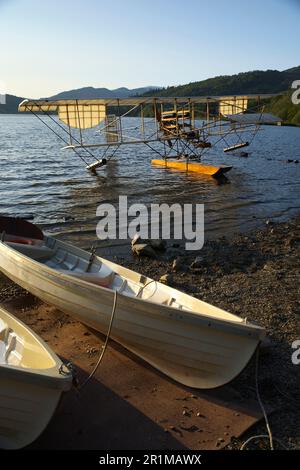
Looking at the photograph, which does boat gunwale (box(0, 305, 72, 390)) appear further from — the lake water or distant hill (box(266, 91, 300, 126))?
distant hill (box(266, 91, 300, 126))

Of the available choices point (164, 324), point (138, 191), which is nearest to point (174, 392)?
point (164, 324)

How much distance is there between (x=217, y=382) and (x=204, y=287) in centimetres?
388

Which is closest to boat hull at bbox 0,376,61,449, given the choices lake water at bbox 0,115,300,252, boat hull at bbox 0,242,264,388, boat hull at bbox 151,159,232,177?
boat hull at bbox 0,242,264,388

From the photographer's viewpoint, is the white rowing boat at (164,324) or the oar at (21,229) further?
the oar at (21,229)

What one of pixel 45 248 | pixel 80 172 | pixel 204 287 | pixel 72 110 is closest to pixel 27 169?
pixel 80 172

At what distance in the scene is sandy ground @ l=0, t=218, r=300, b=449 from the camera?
17.4 feet

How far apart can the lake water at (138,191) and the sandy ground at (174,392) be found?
222 inches

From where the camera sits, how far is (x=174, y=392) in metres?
6.24

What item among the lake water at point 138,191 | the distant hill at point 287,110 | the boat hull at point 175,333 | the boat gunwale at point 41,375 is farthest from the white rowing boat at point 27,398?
the distant hill at point 287,110

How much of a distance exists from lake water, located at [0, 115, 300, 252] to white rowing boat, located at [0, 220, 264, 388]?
A: 6.40 meters

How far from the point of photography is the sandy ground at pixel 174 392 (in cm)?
531

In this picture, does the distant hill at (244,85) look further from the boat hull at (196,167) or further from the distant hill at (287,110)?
the boat hull at (196,167)

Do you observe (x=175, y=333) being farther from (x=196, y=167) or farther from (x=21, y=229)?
(x=196, y=167)
